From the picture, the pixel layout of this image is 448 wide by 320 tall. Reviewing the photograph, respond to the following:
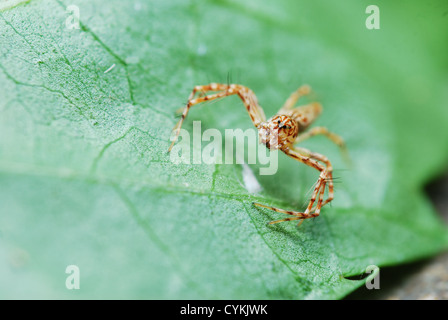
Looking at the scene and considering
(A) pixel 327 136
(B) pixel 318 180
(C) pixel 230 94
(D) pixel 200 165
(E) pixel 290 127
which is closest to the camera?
(D) pixel 200 165

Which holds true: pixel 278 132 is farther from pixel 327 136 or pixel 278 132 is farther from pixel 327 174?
pixel 327 136

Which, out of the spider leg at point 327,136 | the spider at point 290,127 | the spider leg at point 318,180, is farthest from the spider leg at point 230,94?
the spider leg at point 327,136

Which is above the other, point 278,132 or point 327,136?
point 327,136

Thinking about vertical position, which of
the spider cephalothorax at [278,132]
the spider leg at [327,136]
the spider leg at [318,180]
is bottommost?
the spider leg at [318,180]

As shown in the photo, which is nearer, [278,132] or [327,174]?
[327,174]

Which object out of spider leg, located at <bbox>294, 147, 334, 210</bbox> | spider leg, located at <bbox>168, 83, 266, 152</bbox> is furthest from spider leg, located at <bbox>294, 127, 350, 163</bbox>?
spider leg, located at <bbox>168, 83, 266, 152</bbox>

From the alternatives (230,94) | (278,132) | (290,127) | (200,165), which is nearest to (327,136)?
(290,127)

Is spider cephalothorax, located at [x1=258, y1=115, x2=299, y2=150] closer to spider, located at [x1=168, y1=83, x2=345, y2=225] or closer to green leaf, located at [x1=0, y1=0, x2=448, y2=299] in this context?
spider, located at [x1=168, y1=83, x2=345, y2=225]

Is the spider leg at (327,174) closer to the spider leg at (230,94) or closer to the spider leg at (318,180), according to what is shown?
the spider leg at (318,180)
